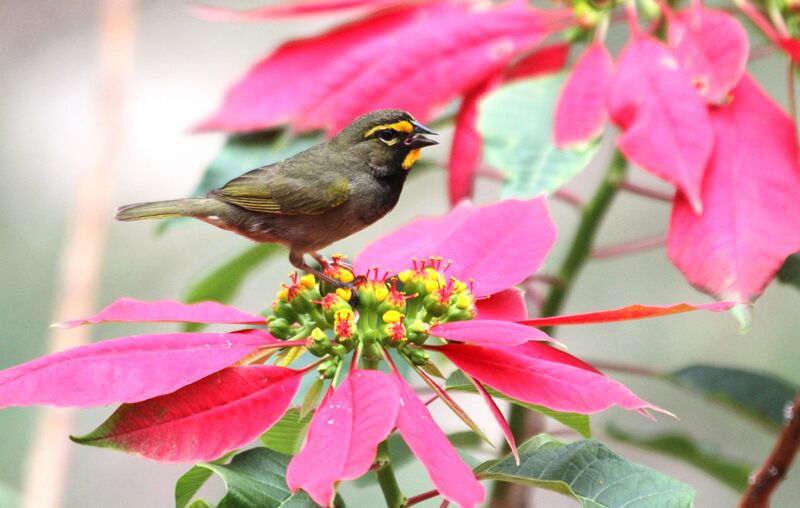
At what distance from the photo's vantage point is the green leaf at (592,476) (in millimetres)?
653

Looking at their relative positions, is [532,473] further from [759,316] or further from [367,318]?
[759,316]

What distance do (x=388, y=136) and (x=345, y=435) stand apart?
1.90 feet

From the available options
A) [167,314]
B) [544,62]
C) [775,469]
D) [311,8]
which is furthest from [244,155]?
[775,469]

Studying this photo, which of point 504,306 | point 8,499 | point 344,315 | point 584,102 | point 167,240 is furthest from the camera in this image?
point 167,240

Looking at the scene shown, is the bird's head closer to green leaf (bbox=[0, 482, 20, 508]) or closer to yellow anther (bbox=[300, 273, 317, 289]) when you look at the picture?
yellow anther (bbox=[300, 273, 317, 289])

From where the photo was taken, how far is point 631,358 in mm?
2025

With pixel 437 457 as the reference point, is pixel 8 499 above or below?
below

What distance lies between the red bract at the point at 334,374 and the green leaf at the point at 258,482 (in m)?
0.03

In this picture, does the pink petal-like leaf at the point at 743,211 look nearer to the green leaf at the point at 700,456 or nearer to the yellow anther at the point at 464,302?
the yellow anther at the point at 464,302

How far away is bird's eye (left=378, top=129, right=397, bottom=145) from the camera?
3.70 ft

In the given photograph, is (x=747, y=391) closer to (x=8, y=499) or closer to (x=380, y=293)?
(x=380, y=293)

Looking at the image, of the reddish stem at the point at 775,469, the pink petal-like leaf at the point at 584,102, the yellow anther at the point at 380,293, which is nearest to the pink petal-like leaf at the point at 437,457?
the yellow anther at the point at 380,293

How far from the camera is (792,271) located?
0.98 m

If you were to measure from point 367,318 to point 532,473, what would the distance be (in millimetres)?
156
